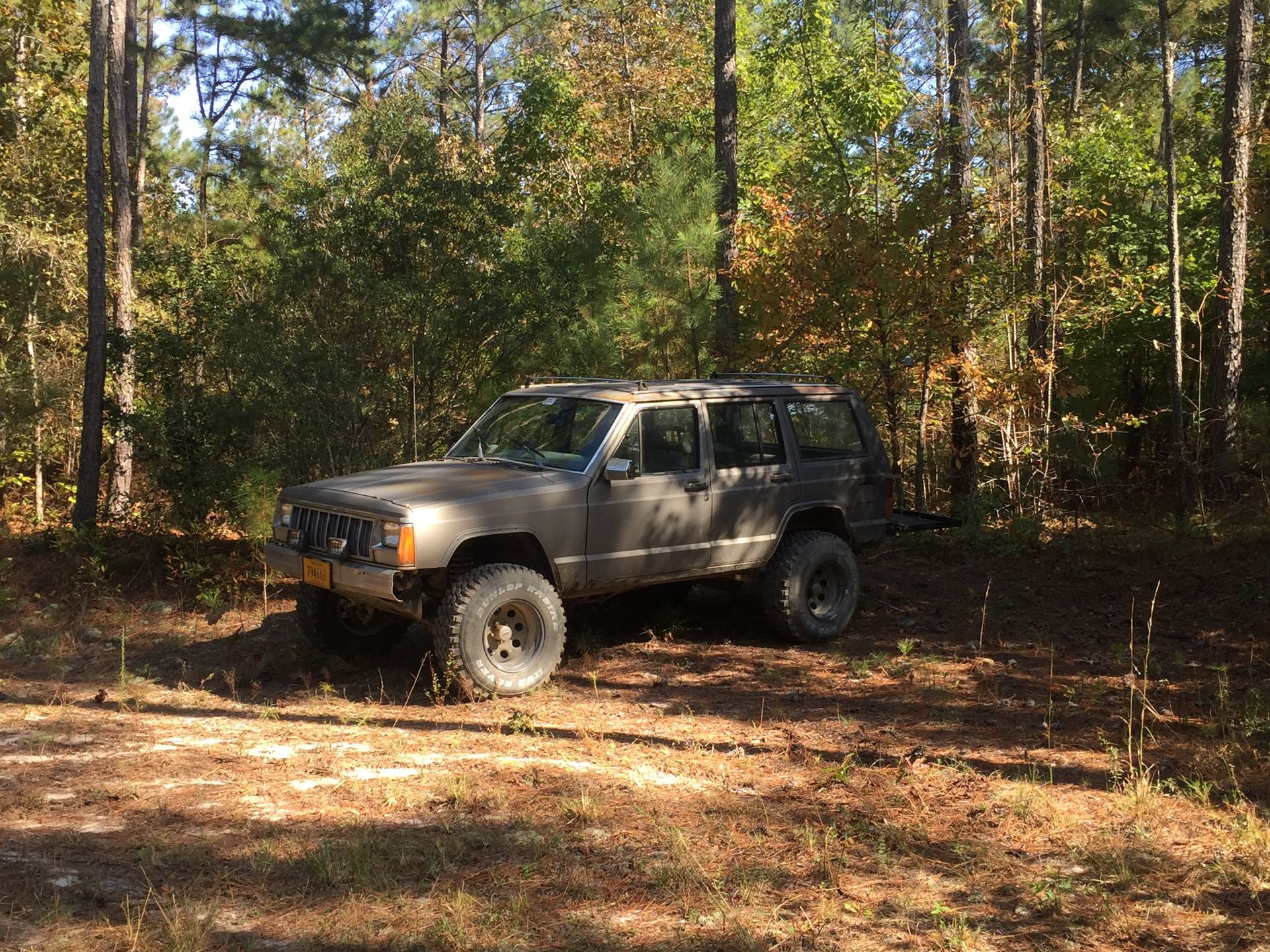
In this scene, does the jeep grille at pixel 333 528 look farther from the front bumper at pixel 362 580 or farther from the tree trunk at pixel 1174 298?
the tree trunk at pixel 1174 298

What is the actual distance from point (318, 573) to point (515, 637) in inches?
50.3

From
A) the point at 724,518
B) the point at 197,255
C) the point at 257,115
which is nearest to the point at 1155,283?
the point at 724,518

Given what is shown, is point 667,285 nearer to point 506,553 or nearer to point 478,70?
point 506,553

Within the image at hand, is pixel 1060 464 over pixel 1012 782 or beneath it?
over

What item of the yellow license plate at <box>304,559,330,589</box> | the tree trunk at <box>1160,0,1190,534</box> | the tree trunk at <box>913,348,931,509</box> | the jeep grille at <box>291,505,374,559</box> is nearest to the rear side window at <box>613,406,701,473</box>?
the jeep grille at <box>291,505,374,559</box>

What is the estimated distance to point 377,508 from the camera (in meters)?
6.62

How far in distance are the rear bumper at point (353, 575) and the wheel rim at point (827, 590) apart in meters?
3.36

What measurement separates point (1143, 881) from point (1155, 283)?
52.5 ft

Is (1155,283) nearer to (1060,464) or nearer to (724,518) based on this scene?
(1060,464)

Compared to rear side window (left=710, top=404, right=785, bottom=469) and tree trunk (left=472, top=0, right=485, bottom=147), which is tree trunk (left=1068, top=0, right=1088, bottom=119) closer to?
tree trunk (left=472, top=0, right=485, bottom=147)

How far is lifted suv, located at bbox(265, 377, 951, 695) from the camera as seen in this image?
6.75 metres

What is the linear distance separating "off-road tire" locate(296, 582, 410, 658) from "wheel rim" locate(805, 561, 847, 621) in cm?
307

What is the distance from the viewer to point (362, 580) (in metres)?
6.59

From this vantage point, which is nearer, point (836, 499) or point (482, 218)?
point (836, 499)
